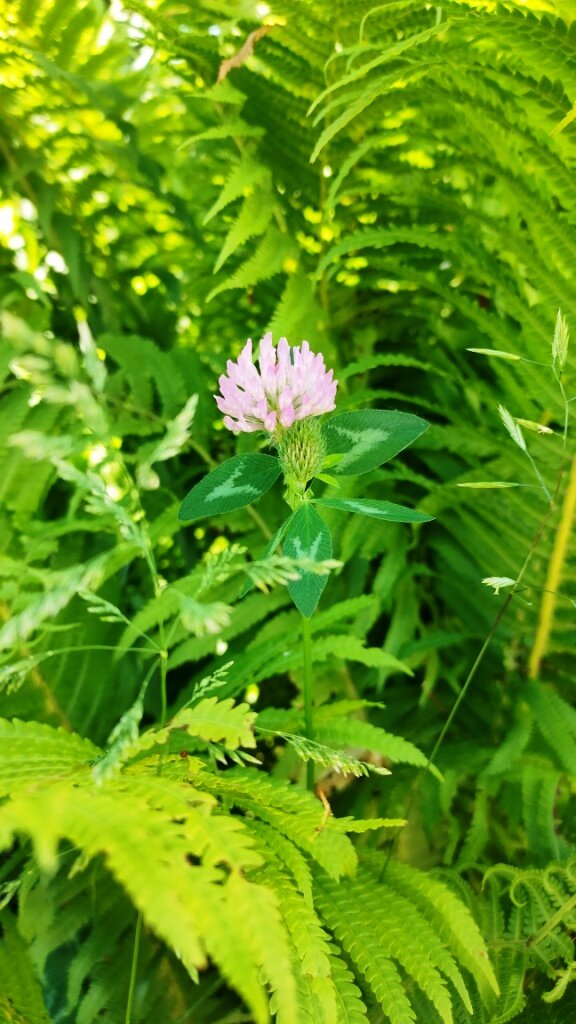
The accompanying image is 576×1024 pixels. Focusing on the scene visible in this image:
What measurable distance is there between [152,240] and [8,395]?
361mm

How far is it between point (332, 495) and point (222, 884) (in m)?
0.40

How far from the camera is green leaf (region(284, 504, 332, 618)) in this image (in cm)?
47

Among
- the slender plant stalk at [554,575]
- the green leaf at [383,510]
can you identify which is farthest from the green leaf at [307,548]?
the slender plant stalk at [554,575]

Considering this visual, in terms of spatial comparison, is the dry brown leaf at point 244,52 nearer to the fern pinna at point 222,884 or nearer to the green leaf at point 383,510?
the green leaf at point 383,510

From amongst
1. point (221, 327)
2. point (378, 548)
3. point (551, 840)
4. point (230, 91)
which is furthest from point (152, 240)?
point (551, 840)

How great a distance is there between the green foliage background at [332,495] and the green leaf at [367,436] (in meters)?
0.12

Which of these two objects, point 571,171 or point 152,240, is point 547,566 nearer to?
point 571,171

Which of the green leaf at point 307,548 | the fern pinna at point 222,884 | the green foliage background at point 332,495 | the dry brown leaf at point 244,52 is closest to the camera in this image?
the fern pinna at point 222,884

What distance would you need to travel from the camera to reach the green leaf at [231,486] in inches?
20.1

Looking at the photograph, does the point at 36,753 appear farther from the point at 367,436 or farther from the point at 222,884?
the point at 367,436

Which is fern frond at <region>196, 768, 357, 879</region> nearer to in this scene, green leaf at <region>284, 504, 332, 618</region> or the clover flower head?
green leaf at <region>284, 504, 332, 618</region>

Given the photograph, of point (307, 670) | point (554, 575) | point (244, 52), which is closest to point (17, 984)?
point (307, 670)

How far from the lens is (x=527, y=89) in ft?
2.19

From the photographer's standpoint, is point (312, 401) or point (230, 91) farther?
point (230, 91)
